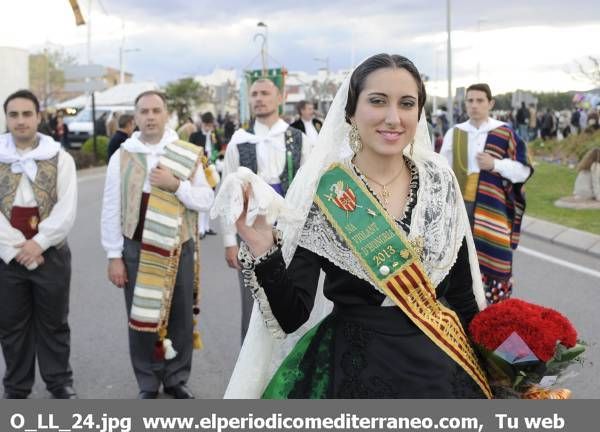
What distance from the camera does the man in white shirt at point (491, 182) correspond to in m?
6.81

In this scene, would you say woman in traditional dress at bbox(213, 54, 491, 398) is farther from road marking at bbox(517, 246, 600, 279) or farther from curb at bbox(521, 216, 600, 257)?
curb at bbox(521, 216, 600, 257)

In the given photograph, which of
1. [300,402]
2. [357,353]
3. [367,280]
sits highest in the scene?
[367,280]

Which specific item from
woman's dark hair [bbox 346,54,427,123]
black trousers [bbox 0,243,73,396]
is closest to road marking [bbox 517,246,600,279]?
black trousers [bbox 0,243,73,396]

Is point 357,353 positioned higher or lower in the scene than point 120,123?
lower

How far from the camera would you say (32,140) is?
5.04m

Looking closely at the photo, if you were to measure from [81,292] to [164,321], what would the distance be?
11.6 feet

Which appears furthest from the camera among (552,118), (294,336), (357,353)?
(552,118)

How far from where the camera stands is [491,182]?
6.89m

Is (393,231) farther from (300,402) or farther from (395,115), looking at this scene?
(300,402)

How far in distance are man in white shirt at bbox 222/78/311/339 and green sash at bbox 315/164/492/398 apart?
103 inches

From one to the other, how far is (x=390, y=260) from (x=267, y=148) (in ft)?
9.74

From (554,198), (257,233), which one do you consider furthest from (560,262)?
(257,233)

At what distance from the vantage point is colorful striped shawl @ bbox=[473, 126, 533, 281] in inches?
268

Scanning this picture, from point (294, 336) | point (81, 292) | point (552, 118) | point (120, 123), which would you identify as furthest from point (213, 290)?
point (552, 118)
